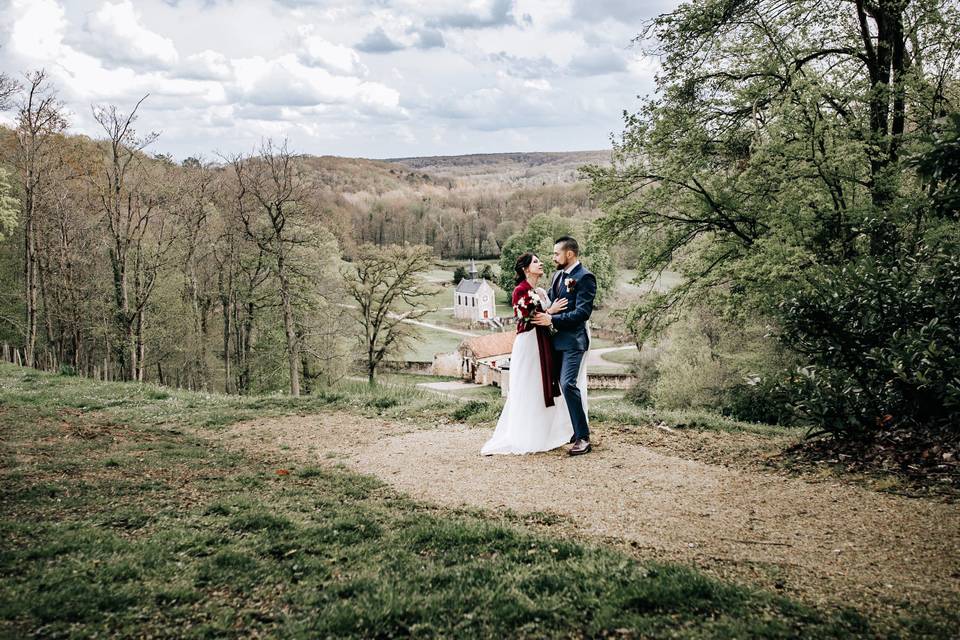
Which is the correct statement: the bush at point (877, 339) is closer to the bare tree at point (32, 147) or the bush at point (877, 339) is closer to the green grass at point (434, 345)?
the bare tree at point (32, 147)

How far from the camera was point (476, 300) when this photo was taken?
294 feet

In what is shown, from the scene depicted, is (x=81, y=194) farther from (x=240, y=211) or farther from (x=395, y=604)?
(x=395, y=604)

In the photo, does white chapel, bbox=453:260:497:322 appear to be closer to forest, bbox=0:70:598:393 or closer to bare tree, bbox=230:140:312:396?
forest, bbox=0:70:598:393

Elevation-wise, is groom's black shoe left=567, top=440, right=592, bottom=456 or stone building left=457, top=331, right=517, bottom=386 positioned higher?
groom's black shoe left=567, top=440, right=592, bottom=456

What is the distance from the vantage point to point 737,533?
5402 mm

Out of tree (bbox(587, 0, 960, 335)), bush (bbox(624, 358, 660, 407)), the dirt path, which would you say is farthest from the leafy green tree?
bush (bbox(624, 358, 660, 407))

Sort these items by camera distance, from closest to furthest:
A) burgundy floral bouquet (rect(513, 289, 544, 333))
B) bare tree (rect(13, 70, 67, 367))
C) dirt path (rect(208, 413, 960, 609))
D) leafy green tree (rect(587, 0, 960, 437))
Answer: dirt path (rect(208, 413, 960, 609)) < burgundy floral bouquet (rect(513, 289, 544, 333)) < leafy green tree (rect(587, 0, 960, 437)) < bare tree (rect(13, 70, 67, 367))

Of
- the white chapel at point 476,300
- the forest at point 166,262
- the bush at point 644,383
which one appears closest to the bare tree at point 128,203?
the forest at point 166,262

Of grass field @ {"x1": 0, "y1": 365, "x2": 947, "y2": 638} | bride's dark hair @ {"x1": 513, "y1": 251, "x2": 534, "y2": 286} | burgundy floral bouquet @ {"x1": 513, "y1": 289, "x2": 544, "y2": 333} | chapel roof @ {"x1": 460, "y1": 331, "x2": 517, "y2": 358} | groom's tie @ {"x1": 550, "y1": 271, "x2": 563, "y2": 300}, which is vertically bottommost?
chapel roof @ {"x1": 460, "y1": 331, "x2": 517, "y2": 358}

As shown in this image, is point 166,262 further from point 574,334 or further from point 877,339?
point 877,339

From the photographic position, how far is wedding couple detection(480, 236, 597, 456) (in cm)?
848

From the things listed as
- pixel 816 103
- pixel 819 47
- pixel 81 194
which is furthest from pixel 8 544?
pixel 81 194

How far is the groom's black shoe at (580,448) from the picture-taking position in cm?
844

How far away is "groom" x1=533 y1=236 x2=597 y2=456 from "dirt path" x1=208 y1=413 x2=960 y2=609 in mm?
512
